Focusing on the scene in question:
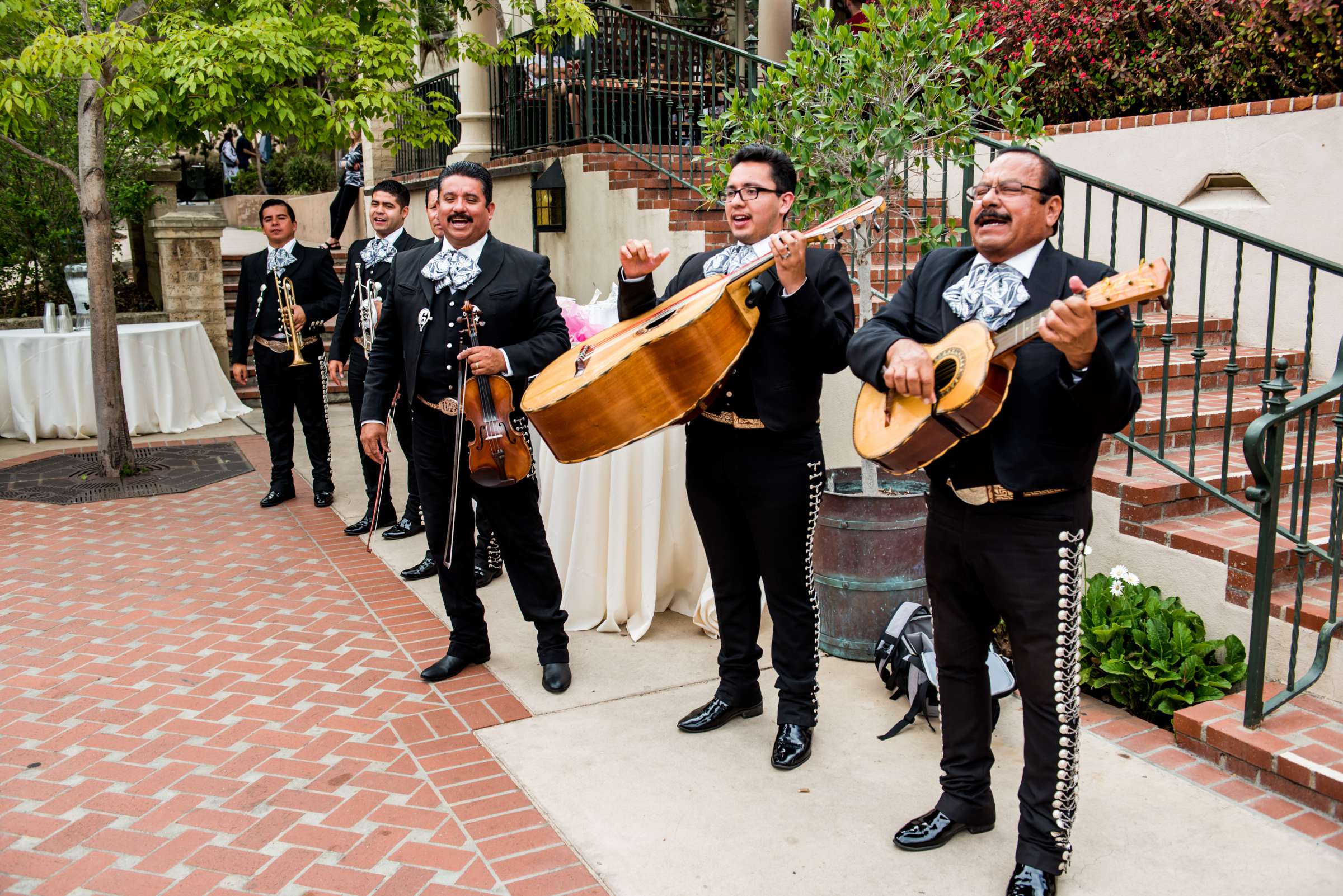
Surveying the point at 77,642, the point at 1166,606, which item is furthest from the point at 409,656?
the point at 1166,606

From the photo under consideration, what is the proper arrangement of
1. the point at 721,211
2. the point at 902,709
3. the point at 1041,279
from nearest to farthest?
1. the point at 1041,279
2. the point at 902,709
3. the point at 721,211

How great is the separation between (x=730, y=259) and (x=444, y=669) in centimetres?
219

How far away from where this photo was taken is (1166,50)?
25.5ft

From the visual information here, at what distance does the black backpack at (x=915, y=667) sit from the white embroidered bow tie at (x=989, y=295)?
1.51m

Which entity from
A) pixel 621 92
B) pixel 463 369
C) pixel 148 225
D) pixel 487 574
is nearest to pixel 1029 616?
pixel 463 369

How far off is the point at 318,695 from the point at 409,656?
51cm

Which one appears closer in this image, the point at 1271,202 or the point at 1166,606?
the point at 1166,606

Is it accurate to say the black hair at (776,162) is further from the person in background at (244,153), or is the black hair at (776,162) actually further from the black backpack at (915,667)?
the person in background at (244,153)

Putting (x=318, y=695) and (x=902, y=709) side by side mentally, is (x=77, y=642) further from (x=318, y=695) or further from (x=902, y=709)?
(x=902, y=709)

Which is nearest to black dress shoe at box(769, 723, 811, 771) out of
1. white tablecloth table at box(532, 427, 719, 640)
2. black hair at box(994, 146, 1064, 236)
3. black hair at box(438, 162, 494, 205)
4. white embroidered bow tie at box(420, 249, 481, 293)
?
white tablecloth table at box(532, 427, 719, 640)

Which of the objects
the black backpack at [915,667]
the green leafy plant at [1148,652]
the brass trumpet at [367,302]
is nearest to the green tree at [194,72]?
the brass trumpet at [367,302]

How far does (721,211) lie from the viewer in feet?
26.3

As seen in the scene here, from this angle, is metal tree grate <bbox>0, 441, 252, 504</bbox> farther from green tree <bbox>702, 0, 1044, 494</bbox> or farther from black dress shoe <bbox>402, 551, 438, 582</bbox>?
green tree <bbox>702, 0, 1044, 494</bbox>

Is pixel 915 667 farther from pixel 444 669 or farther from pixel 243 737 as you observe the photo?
pixel 243 737
